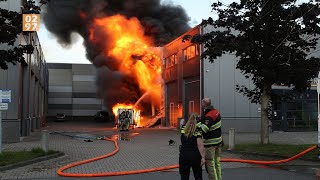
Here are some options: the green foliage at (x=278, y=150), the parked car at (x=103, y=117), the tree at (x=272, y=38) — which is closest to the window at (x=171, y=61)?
the parked car at (x=103, y=117)

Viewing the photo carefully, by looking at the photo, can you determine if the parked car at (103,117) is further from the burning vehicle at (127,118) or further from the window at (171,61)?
the window at (171,61)

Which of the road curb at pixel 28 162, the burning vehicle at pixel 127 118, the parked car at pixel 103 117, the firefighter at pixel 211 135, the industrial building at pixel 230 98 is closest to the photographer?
the firefighter at pixel 211 135

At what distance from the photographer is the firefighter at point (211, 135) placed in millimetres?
7707

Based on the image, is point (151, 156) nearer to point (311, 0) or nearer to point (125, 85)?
point (311, 0)

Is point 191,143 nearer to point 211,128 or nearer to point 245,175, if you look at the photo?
point 211,128

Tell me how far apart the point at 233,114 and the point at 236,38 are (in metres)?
12.6

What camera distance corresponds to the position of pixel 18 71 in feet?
61.2

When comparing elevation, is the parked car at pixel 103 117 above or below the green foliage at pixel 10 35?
below

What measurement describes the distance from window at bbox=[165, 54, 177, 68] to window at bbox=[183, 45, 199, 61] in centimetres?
226

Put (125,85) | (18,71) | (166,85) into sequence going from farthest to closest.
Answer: (125,85) < (166,85) < (18,71)

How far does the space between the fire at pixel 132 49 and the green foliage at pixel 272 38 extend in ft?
70.7

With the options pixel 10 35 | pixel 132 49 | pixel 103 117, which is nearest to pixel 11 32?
pixel 10 35

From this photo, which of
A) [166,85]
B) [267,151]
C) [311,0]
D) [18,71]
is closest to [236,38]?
[311,0]

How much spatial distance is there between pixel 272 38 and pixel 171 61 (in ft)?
64.2
